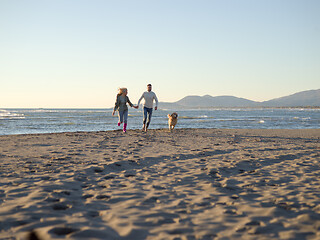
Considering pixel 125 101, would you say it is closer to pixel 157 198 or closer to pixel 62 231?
pixel 157 198

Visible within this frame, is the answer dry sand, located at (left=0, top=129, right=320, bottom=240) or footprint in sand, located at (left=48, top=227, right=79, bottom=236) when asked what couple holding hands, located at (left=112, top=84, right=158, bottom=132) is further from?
footprint in sand, located at (left=48, top=227, right=79, bottom=236)

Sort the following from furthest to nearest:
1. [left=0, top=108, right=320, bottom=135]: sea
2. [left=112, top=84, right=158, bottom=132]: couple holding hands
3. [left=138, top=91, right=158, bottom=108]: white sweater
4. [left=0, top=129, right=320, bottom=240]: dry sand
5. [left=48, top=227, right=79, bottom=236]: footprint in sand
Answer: [left=0, top=108, right=320, bottom=135]: sea < [left=138, top=91, right=158, bottom=108]: white sweater < [left=112, top=84, right=158, bottom=132]: couple holding hands < [left=0, top=129, right=320, bottom=240]: dry sand < [left=48, top=227, right=79, bottom=236]: footprint in sand

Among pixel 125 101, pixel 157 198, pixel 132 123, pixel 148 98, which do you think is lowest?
pixel 157 198

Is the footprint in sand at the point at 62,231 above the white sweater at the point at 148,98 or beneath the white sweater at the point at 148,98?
beneath

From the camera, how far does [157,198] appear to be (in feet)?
11.8

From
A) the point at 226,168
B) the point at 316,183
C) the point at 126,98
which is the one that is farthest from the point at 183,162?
the point at 126,98

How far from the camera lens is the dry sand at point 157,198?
2646 millimetres

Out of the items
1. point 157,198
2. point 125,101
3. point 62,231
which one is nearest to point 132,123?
point 125,101

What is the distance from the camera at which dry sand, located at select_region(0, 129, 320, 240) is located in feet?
8.68

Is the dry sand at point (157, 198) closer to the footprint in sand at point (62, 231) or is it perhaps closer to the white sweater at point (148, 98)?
the footprint in sand at point (62, 231)

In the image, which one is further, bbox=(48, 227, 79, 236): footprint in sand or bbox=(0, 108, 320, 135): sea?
bbox=(0, 108, 320, 135): sea

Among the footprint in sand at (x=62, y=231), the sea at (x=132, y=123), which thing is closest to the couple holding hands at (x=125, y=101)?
the sea at (x=132, y=123)

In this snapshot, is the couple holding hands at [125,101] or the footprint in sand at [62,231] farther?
the couple holding hands at [125,101]

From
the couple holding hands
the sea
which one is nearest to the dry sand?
the couple holding hands
